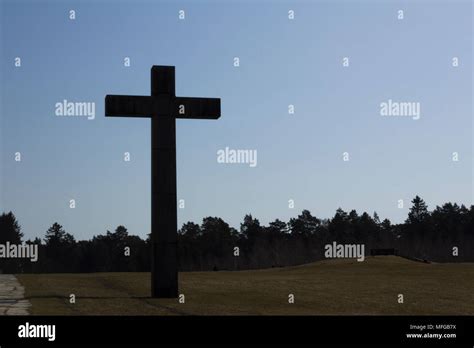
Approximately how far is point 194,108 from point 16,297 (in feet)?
28.8

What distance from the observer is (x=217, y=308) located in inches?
797

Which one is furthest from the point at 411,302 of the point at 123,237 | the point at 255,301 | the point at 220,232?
the point at 123,237

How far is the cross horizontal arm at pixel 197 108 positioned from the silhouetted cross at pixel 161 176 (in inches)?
10.0

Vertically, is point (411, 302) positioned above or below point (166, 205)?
below


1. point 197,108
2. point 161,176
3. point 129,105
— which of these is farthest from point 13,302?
point 197,108

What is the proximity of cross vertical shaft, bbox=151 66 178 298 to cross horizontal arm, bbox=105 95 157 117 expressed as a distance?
386 millimetres

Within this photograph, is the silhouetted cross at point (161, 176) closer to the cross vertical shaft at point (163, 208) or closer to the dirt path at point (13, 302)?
the cross vertical shaft at point (163, 208)

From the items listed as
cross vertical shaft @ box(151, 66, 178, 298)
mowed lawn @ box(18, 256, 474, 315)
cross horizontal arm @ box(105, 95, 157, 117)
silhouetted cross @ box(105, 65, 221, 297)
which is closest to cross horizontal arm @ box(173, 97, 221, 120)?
silhouetted cross @ box(105, 65, 221, 297)

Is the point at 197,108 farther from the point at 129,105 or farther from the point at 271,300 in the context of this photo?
the point at 271,300

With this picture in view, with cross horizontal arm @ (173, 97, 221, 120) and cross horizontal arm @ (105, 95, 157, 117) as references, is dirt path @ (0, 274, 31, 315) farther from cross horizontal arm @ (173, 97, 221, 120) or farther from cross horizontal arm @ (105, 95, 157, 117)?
cross horizontal arm @ (173, 97, 221, 120)

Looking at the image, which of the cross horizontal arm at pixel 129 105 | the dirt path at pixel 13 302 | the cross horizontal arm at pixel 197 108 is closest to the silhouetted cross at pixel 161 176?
the cross horizontal arm at pixel 129 105

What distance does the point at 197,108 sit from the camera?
82.7ft

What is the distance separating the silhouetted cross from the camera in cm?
2408
